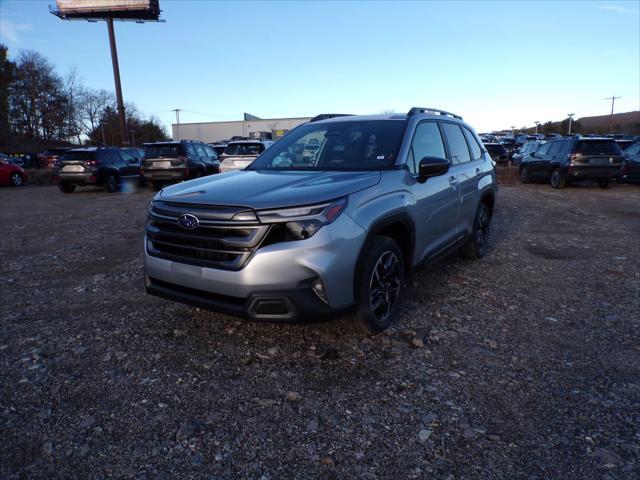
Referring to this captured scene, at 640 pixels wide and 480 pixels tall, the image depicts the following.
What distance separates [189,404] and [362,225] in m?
1.60

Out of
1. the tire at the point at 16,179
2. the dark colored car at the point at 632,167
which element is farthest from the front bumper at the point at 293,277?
the tire at the point at 16,179

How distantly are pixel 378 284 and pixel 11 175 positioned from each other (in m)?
21.0

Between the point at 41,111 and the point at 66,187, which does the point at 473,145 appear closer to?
the point at 66,187

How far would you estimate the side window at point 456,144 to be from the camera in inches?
194

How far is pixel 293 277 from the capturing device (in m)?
2.81

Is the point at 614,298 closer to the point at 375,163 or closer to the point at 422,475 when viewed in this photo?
the point at 375,163

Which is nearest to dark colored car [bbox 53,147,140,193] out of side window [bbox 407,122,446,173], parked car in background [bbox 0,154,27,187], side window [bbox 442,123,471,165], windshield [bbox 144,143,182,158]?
windshield [bbox 144,143,182,158]

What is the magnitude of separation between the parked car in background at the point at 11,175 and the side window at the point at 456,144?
20087mm

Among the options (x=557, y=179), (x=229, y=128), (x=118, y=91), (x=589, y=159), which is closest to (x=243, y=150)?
(x=557, y=179)

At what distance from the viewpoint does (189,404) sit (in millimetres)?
2723

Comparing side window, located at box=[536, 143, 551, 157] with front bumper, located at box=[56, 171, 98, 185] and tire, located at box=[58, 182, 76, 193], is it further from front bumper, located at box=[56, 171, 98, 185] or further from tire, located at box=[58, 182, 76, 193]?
tire, located at box=[58, 182, 76, 193]

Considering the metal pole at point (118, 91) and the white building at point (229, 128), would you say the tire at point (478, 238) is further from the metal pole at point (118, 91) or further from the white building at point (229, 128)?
the white building at point (229, 128)

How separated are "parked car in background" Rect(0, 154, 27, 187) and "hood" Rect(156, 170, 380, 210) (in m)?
19.5

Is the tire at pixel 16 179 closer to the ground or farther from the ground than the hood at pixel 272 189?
closer to the ground
